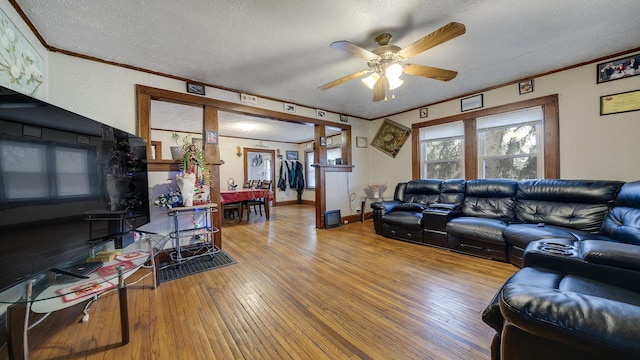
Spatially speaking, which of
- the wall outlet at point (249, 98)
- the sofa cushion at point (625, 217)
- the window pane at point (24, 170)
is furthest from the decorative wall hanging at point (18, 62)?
the sofa cushion at point (625, 217)

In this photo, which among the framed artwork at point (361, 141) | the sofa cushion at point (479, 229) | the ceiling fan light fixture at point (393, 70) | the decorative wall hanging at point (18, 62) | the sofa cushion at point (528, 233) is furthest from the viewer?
the framed artwork at point (361, 141)

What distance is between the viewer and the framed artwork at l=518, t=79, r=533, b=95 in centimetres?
312

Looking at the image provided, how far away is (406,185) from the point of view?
4.27 m

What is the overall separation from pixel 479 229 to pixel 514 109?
6.50 feet

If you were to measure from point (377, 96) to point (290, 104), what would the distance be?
191cm

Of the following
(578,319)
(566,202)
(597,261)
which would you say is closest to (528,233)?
(566,202)

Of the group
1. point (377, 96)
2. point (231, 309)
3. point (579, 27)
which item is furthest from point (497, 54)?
point (231, 309)

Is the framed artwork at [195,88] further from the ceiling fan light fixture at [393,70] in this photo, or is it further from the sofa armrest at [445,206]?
the sofa armrest at [445,206]

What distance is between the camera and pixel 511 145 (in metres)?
3.45

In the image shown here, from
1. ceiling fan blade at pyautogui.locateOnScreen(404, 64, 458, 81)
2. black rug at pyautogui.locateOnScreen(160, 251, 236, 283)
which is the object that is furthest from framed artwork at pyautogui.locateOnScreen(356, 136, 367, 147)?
black rug at pyautogui.locateOnScreen(160, 251, 236, 283)

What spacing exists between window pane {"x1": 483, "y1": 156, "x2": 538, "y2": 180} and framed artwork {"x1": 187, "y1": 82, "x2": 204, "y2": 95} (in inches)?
180

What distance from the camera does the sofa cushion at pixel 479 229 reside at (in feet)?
8.50

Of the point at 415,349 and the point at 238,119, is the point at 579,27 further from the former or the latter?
the point at 238,119

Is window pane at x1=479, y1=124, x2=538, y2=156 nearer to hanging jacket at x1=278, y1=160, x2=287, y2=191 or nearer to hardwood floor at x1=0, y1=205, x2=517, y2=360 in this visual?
hardwood floor at x1=0, y1=205, x2=517, y2=360
